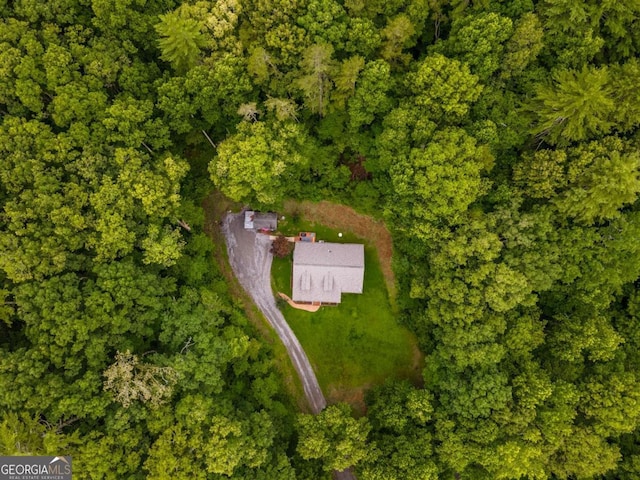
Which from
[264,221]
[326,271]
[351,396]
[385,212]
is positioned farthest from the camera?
[264,221]

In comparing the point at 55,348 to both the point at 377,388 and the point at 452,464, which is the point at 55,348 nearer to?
the point at 377,388

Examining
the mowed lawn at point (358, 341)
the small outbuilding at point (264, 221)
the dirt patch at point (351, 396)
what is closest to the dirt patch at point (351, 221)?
the mowed lawn at point (358, 341)

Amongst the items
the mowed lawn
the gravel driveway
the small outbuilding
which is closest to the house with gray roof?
the mowed lawn

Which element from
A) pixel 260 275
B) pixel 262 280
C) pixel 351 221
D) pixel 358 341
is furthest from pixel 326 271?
pixel 358 341

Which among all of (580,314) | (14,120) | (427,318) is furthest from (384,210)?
(14,120)

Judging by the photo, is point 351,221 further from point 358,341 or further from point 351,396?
point 351,396

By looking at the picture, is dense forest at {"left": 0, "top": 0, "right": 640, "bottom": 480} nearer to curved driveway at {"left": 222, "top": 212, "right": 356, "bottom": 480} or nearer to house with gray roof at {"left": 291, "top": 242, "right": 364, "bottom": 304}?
curved driveway at {"left": 222, "top": 212, "right": 356, "bottom": 480}
